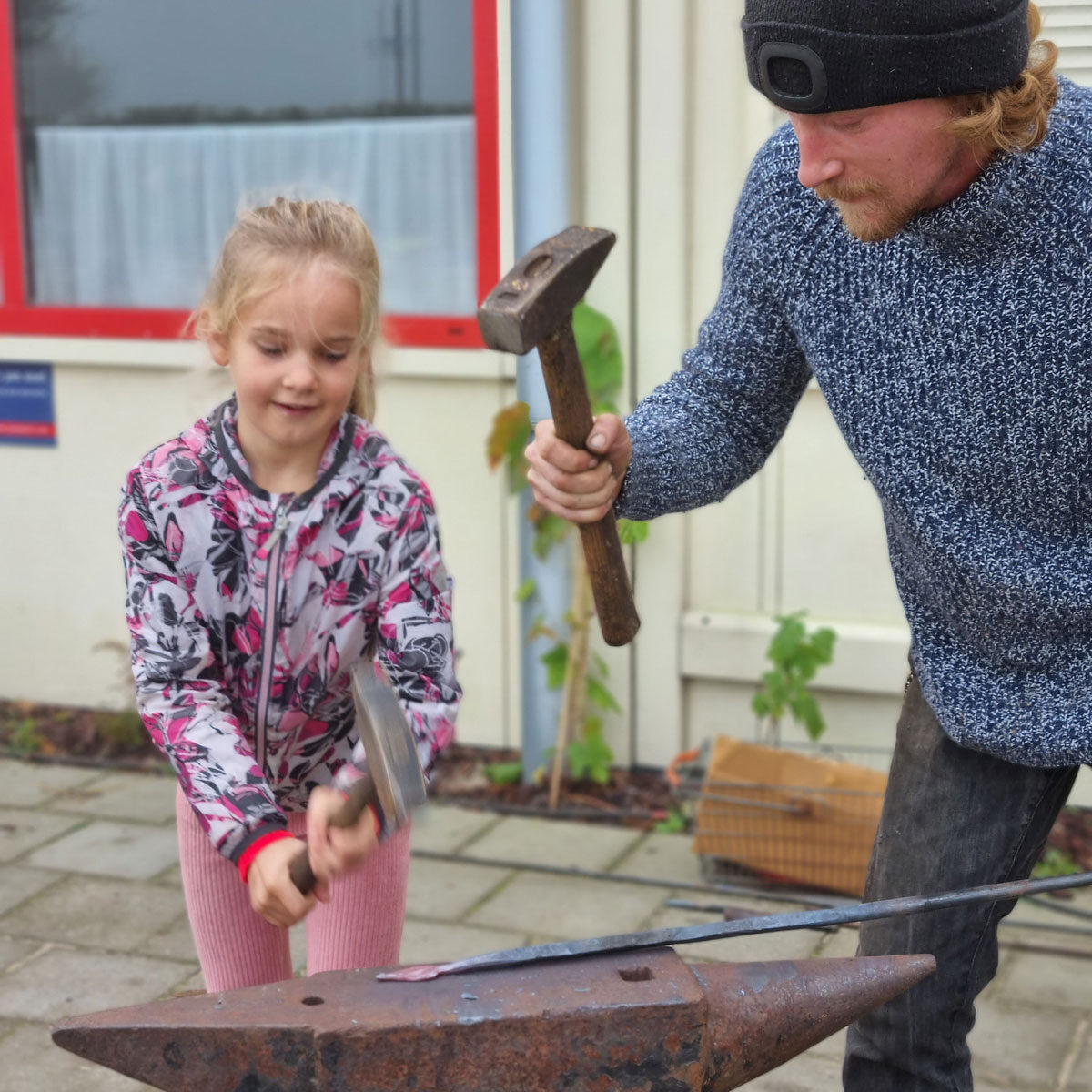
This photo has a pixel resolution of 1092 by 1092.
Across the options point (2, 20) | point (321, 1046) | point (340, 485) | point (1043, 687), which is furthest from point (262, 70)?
point (321, 1046)

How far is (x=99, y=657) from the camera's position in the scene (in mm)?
4957

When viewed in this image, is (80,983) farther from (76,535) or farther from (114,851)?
(76,535)

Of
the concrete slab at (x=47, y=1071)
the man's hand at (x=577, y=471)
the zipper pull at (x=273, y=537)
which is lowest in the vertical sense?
the concrete slab at (x=47, y=1071)

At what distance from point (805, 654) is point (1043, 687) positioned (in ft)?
6.49

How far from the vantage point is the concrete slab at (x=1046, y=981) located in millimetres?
3242

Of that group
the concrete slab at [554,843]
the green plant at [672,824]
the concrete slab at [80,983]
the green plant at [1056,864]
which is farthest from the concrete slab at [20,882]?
the green plant at [1056,864]

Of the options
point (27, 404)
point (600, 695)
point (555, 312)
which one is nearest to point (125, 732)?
point (27, 404)

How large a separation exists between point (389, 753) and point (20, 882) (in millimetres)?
2616

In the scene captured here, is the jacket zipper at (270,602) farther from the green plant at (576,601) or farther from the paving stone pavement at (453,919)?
the green plant at (576,601)

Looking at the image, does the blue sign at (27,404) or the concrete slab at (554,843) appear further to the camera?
the blue sign at (27,404)

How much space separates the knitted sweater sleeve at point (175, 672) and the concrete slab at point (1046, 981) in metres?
1.98

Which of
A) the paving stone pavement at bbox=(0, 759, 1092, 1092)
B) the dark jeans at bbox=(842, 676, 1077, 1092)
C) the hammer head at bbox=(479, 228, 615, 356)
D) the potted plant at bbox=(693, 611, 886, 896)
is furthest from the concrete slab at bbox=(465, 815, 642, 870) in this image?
the hammer head at bbox=(479, 228, 615, 356)

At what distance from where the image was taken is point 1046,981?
333cm

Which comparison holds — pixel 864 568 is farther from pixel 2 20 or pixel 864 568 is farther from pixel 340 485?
pixel 2 20
